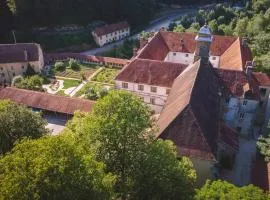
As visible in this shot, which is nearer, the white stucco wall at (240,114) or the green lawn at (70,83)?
the white stucco wall at (240,114)

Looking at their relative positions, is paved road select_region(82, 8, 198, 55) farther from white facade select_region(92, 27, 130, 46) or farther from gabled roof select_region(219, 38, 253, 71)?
gabled roof select_region(219, 38, 253, 71)

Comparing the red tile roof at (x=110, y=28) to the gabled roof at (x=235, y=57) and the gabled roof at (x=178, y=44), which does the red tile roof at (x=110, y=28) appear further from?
the gabled roof at (x=235, y=57)

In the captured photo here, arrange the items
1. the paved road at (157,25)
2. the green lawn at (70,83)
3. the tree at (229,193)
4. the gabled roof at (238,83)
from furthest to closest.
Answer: the paved road at (157,25), the green lawn at (70,83), the gabled roof at (238,83), the tree at (229,193)

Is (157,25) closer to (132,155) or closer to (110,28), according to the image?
(110,28)

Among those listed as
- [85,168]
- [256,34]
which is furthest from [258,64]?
[85,168]

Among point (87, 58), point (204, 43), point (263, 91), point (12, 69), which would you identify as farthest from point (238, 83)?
point (12, 69)

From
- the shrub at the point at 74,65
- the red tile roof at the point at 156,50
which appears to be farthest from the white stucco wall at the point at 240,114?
the shrub at the point at 74,65
